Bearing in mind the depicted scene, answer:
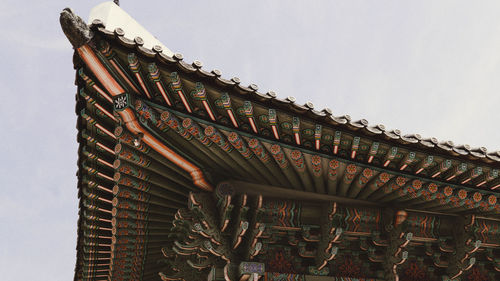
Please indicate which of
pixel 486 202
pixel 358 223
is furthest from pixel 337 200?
pixel 486 202

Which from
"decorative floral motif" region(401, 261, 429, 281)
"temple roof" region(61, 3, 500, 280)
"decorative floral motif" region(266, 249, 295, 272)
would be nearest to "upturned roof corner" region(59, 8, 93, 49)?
"temple roof" region(61, 3, 500, 280)

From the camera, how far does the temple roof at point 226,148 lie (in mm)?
→ 5605

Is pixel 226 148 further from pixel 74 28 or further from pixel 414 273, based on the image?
pixel 414 273

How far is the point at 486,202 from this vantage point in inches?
265

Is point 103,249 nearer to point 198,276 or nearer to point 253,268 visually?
point 198,276

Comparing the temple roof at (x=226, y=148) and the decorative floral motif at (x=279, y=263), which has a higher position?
the temple roof at (x=226, y=148)

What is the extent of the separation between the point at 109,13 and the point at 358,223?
482cm

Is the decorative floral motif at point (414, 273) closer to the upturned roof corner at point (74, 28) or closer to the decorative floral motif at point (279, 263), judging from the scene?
the decorative floral motif at point (279, 263)

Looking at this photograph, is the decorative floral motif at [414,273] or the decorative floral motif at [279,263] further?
the decorative floral motif at [414,273]

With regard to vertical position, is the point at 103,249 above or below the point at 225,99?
below

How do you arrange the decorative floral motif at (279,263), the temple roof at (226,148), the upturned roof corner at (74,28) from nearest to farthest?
the upturned roof corner at (74,28) < the temple roof at (226,148) < the decorative floral motif at (279,263)

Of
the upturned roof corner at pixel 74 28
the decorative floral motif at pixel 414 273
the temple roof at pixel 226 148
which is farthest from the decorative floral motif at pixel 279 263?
the upturned roof corner at pixel 74 28

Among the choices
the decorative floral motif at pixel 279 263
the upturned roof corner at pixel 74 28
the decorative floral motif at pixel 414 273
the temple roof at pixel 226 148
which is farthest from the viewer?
the decorative floral motif at pixel 414 273

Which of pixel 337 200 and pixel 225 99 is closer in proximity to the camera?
pixel 225 99
